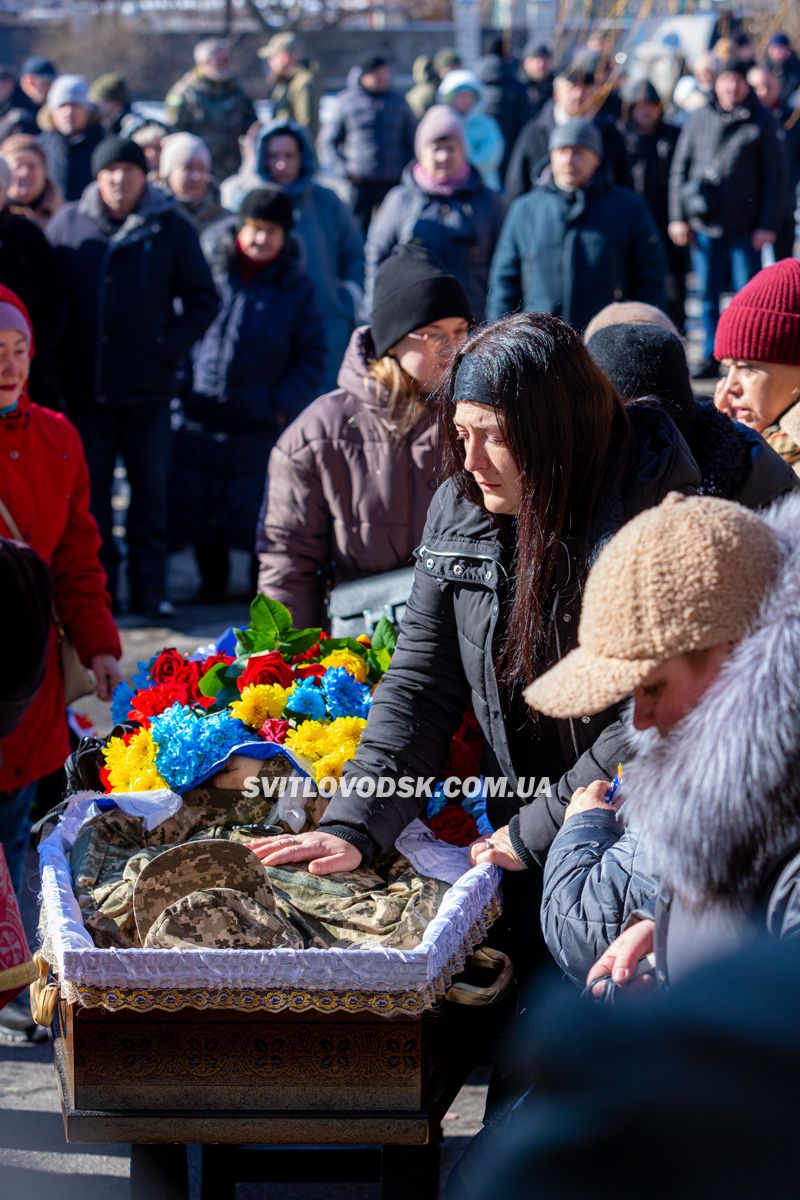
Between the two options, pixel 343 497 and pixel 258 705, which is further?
pixel 343 497

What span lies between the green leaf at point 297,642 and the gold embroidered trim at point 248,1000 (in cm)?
103

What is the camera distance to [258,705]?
3.03 metres

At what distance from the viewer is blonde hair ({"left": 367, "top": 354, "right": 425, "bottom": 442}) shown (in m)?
4.01

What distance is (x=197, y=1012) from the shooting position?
7.84 ft

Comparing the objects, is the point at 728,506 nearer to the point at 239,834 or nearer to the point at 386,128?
the point at 239,834

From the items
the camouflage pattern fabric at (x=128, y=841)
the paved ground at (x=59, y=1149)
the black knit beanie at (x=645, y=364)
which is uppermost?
the black knit beanie at (x=645, y=364)

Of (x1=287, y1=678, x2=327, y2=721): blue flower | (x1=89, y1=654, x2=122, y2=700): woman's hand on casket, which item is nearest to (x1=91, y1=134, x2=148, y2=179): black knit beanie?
(x1=89, y1=654, x2=122, y2=700): woman's hand on casket

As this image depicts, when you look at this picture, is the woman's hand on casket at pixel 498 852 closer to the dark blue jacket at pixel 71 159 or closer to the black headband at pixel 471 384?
the black headband at pixel 471 384

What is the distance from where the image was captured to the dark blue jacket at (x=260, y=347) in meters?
6.96

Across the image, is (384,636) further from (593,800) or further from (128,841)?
(593,800)

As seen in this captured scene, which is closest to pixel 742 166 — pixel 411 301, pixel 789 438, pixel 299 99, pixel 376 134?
pixel 376 134

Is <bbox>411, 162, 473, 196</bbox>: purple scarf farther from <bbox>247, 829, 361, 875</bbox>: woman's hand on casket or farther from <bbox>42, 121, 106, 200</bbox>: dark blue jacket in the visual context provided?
<bbox>247, 829, 361, 875</bbox>: woman's hand on casket

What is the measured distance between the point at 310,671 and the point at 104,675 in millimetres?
1001

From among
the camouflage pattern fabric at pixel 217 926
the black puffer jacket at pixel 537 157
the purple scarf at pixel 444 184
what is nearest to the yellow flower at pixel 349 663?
the camouflage pattern fabric at pixel 217 926
